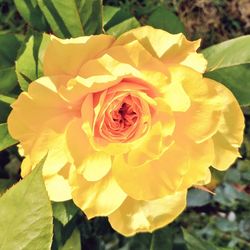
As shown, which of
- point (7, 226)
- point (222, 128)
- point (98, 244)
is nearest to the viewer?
point (7, 226)

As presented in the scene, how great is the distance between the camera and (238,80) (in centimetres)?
100

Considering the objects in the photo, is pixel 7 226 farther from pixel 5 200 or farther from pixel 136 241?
pixel 136 241

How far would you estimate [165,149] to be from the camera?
0.74 metres

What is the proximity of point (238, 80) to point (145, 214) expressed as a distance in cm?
31

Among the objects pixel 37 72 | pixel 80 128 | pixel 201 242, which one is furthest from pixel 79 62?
pixel 201 242

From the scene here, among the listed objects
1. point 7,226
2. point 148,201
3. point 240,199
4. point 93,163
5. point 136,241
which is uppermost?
point 7,226

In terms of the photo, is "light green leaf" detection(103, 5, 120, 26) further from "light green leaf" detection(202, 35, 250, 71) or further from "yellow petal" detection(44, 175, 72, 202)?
"yellow petal" detection(44, 175, 72, 202)

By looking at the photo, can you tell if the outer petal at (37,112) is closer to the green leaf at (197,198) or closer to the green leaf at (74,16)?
the green leaf at (74,16)

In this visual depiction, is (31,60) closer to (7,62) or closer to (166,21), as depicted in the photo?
(7,62)

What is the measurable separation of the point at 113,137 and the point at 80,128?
2.0 inches

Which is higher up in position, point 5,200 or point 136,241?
point 5,200

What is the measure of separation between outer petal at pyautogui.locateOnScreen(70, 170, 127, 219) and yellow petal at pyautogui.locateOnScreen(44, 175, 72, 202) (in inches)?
2.1

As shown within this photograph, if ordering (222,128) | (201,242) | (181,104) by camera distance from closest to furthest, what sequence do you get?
(181,104) → (222,128) → (201,242)

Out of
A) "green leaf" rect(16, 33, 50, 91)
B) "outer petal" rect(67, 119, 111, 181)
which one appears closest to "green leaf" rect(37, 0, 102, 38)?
"green leaf" rect(16, 33, 50, 91)
